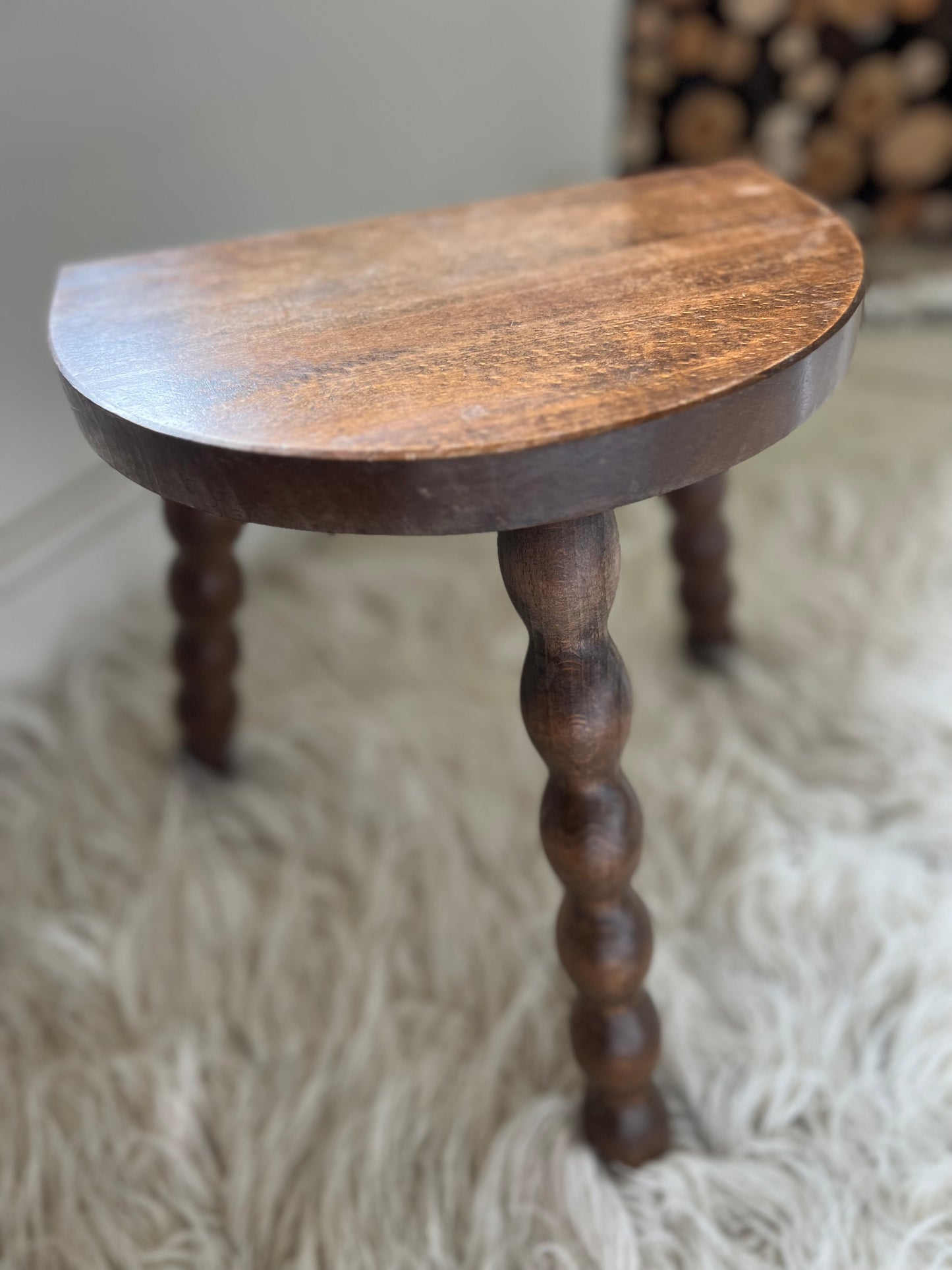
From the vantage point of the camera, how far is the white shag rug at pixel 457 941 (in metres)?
0.48

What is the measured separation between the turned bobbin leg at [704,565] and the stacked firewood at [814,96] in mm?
865

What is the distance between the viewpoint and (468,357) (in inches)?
15.4

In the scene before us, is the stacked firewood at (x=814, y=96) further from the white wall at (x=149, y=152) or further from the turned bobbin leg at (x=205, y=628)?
the turned bobbin leg at (x=205, y=628)

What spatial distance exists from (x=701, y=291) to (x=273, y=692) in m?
0.47

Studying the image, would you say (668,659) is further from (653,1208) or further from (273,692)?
(653,1208)

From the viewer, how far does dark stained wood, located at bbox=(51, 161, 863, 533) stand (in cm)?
34

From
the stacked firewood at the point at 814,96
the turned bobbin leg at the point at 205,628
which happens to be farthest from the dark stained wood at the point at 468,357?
the stacked firewood at the point at 814,96

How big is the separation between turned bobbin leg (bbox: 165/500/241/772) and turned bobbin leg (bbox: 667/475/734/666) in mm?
272

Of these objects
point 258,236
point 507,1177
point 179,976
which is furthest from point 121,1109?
point 258,236

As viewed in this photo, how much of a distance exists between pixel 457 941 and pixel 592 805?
21 centimetres

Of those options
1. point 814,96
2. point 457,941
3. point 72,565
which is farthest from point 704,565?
point 814,96

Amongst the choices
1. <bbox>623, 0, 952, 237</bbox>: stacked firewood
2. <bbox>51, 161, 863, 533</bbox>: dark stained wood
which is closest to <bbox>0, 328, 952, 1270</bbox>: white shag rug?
<bbox>51, 161, 863, 533</bbox>: dark stained wood

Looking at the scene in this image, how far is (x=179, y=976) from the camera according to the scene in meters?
0.60

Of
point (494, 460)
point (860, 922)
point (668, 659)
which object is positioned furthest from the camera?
point (668, 659)
